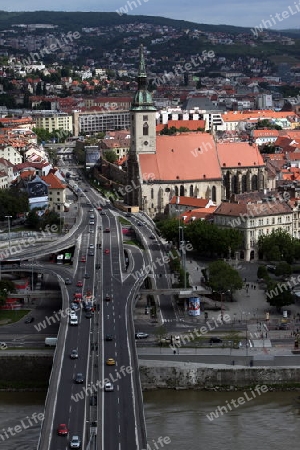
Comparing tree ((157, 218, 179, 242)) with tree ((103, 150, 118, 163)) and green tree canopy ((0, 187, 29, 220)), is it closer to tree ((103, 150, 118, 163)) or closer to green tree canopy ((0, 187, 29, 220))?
green tree canopy ((0, 187, 29, 220))

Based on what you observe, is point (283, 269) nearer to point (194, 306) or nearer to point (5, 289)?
point (194, 306)

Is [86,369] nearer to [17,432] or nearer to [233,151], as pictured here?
[17,432]

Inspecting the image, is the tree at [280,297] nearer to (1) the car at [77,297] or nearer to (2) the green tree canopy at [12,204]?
(1) the car at [77,297]

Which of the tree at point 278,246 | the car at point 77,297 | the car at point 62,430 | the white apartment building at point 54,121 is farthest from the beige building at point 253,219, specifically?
the white apartment building at point 54,121

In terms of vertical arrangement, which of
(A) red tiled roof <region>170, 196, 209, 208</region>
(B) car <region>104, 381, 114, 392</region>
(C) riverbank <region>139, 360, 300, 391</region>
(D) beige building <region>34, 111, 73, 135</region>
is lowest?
(C) riverbank <region>139, 360, 300, 391</region>

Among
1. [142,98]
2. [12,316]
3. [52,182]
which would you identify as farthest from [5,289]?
[142,98]

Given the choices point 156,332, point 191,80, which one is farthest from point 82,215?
point 191,80

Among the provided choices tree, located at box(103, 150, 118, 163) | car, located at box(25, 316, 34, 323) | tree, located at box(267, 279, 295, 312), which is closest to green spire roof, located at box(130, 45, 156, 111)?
tree, located at box(103, 150, 118, 163)

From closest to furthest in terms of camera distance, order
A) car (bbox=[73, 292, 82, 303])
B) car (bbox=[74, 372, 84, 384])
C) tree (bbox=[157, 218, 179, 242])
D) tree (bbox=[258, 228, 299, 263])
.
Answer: car (bbox=[74, 372, 84, 384]) → car (bbox=[73, 292, 82, 303]) → tree (bbox=[258, 228, 299, 263]) → tree (bbox=[157, 218, 179, 242])
